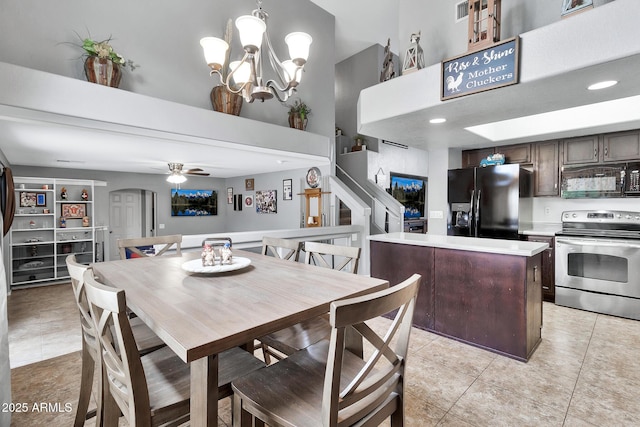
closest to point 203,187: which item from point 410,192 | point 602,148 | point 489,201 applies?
point 410,192

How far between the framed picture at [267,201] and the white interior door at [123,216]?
2992 mm

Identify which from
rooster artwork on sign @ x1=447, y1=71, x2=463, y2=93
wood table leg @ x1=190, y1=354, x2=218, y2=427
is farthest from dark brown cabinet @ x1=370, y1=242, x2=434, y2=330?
wood table leg @ x1=190, y1=354, x2=218, y2=427

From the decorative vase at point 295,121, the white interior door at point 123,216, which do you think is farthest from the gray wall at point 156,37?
the white interior door at point 123,216

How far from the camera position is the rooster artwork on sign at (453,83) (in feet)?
8.11

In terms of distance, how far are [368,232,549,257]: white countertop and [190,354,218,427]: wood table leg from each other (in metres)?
2.39

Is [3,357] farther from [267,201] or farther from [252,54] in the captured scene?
[267,201]

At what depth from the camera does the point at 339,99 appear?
8.09 meters

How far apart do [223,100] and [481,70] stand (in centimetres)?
312

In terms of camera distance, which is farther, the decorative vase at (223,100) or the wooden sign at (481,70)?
the decorative vase at (223,100)

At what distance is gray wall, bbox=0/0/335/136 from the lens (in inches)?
117

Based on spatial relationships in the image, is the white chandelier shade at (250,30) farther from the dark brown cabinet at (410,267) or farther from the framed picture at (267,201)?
the framed picture at (267,201)

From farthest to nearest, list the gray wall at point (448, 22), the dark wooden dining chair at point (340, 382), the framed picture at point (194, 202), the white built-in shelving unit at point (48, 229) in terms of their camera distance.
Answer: the framed picture at point (194, 202) < the white built-in shelving unit at point (48, 229) < the gray wall at point (448, 22) < the dark wooden dining chair at point (340, 382)

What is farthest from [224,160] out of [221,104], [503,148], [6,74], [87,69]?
[503,148]

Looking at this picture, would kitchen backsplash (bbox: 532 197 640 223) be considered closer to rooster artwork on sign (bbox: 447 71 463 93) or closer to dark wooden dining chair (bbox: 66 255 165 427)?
rooster artwork on sign (bbox: 447 71 463 93)
